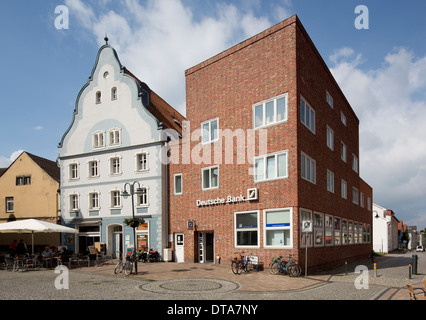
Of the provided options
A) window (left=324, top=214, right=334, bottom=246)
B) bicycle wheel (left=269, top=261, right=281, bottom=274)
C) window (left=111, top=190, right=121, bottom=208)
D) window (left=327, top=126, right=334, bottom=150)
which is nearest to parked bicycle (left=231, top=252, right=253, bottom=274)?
bicycle wheel (left=269, top=261, right=281, bottom=274)

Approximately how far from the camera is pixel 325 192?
2400 cm

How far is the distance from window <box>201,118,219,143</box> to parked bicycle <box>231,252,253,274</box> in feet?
25.2

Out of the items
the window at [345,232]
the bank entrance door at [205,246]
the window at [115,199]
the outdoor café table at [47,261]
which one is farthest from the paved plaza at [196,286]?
the window at [115,199]

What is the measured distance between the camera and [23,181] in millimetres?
35781

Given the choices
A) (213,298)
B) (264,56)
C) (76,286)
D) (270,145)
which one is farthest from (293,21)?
→ (76,286)

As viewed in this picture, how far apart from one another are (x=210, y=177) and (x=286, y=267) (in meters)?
7.65

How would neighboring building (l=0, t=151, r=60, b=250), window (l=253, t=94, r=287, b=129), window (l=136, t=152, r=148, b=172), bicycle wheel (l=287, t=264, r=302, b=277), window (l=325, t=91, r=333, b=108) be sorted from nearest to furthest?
bicycle wheel (l=287, t=264, r=302, b=277)
window (l=253, t=94, r=287, b=129)
window (l=325, t=91, r=333, b=108)
window (l=136, t=152, r=148, b=172)
neighboring building (l=0, t=151, r=60, b=250)

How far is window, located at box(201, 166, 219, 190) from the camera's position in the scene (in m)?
23.0

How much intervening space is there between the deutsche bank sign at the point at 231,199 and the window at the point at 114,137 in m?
9.81

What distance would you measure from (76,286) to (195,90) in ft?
47.6

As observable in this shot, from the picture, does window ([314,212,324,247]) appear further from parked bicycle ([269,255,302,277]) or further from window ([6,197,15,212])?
window ([6,197,15,212])

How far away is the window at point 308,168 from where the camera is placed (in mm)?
20228

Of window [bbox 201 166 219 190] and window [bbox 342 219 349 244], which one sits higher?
window [bbox 201 166 219 190]

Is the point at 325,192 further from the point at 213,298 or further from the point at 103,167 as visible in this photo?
the point at 103,167
